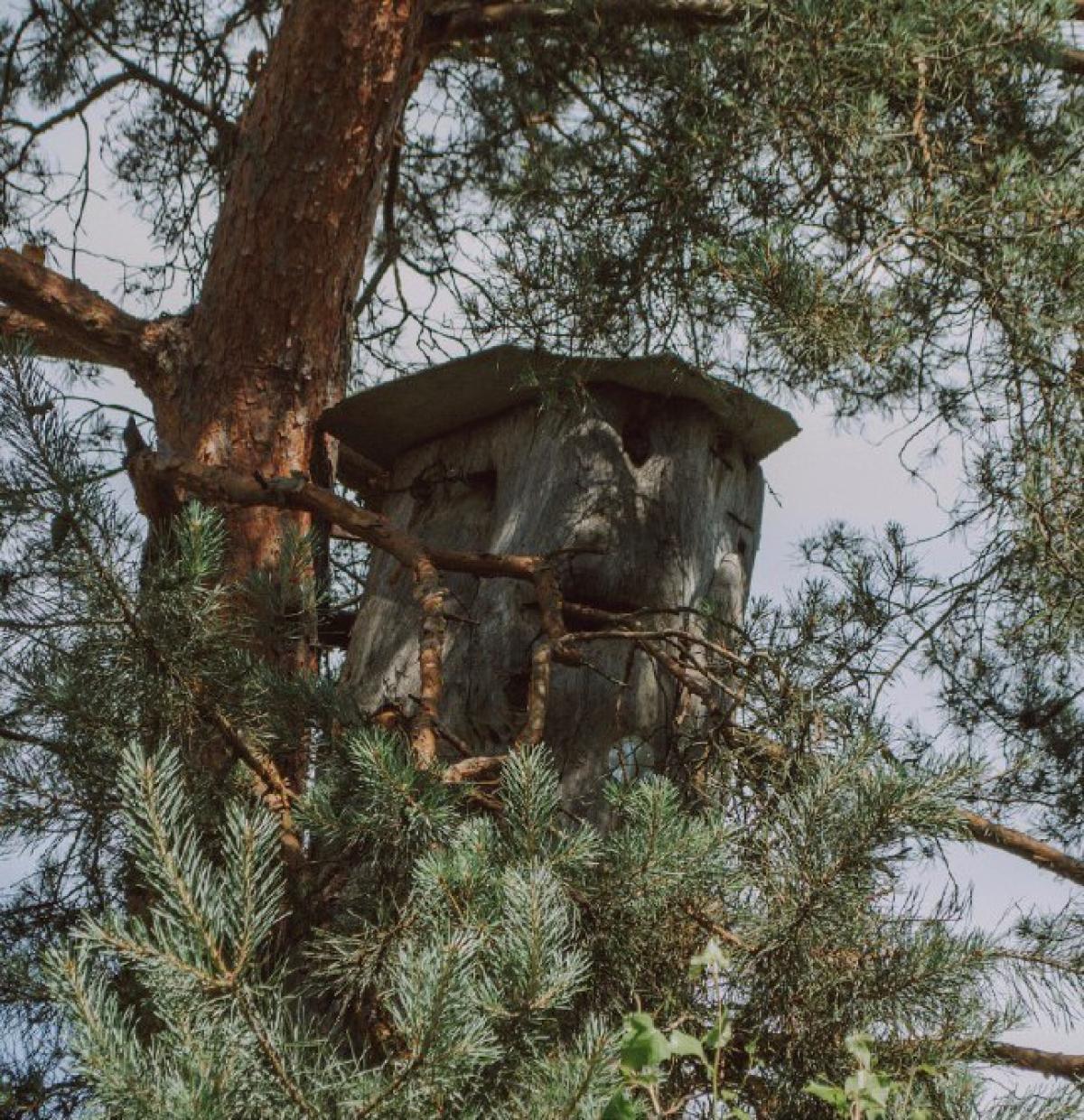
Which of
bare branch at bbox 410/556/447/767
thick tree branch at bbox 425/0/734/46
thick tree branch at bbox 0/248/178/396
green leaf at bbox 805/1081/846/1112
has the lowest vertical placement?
green leaf at bbox 805/1081/846/1112

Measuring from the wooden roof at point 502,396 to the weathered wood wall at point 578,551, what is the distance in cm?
4

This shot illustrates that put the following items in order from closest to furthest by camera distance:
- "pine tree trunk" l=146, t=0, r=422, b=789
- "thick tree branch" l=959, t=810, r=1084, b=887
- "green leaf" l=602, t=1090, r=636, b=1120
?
1. "green leaf" l=602, t=1090, r=636, b=1120
2. "thick tree branch" l=959, t=810, r=1084, b=887
3. "pine tree trunk" l=146, t=0, r=422, b=789

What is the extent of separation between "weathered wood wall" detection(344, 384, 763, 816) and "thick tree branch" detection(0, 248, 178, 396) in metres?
0.68

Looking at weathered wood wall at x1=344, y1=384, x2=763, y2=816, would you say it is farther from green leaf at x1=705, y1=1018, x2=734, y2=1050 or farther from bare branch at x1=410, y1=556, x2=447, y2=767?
green leaf at x1=705, y1=1018, x2=734, y2=1050

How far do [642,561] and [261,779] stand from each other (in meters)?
1.03

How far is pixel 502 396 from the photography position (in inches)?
133

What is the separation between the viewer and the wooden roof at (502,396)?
3.20m

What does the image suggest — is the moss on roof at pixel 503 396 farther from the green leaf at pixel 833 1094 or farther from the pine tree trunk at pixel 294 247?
the green leaf at pixel 833 1094

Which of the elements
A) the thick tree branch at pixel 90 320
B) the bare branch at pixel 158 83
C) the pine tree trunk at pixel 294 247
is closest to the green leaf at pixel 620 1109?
the pine tree trunk at pixel 294 247

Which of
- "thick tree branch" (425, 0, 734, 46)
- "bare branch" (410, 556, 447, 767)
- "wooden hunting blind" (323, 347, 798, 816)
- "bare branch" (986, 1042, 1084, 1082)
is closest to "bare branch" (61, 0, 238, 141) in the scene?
"thick tree branch" (425, 0, 734, 46)

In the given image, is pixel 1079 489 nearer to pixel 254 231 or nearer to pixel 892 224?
pixel 892 224

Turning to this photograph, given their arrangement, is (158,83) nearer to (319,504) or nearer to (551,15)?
(551,15)

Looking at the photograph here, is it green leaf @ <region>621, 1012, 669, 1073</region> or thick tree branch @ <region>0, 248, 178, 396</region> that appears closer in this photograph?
green leaf @ <region>621, 1012, 669, 1073</region>

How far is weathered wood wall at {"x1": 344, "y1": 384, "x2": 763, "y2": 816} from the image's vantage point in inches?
114
